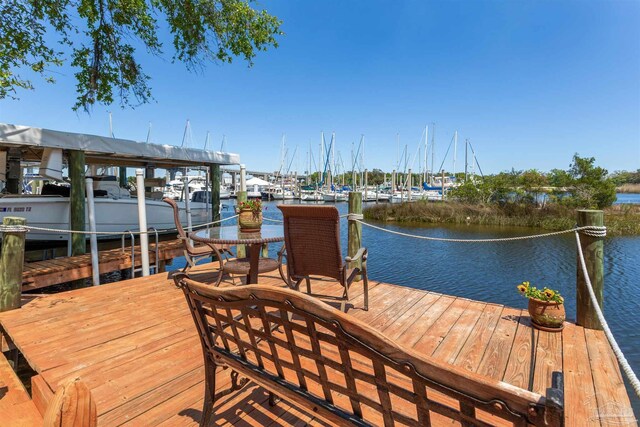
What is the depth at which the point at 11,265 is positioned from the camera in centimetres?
288

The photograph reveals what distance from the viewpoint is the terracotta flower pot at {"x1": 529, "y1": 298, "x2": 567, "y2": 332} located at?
2639 mm

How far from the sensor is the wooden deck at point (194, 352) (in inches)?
67.2

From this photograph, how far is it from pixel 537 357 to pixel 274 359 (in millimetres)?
2018

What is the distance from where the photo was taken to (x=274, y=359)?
47.4 inches

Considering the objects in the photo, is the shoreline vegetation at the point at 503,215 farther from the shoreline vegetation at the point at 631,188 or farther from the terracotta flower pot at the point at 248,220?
the shoreline vegetation at the point at 631,188

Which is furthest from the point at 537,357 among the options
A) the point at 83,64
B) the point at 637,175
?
the point at 637,175

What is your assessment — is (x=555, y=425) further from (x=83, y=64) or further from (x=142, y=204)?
(x=83, y=64)

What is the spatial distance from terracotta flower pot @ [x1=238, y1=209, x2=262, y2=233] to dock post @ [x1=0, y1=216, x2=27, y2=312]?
6.34 ft

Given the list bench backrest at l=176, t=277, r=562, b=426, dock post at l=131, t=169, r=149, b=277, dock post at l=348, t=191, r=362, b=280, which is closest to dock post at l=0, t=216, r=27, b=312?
dock post at l=131, t=169, r=149, b=277

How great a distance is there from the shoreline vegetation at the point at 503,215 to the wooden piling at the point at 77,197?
18.2 meters

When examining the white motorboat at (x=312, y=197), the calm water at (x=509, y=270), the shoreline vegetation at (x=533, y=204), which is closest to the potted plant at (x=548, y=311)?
the calm water at (x=509, y=270)

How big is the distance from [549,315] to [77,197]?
22.4 ft

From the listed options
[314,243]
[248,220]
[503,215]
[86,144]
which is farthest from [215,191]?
[503,215]

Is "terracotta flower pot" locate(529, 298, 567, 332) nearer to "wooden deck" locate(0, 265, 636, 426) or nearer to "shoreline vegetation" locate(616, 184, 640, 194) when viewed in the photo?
"wooden deck" locate(0, 265, 636, 426)
